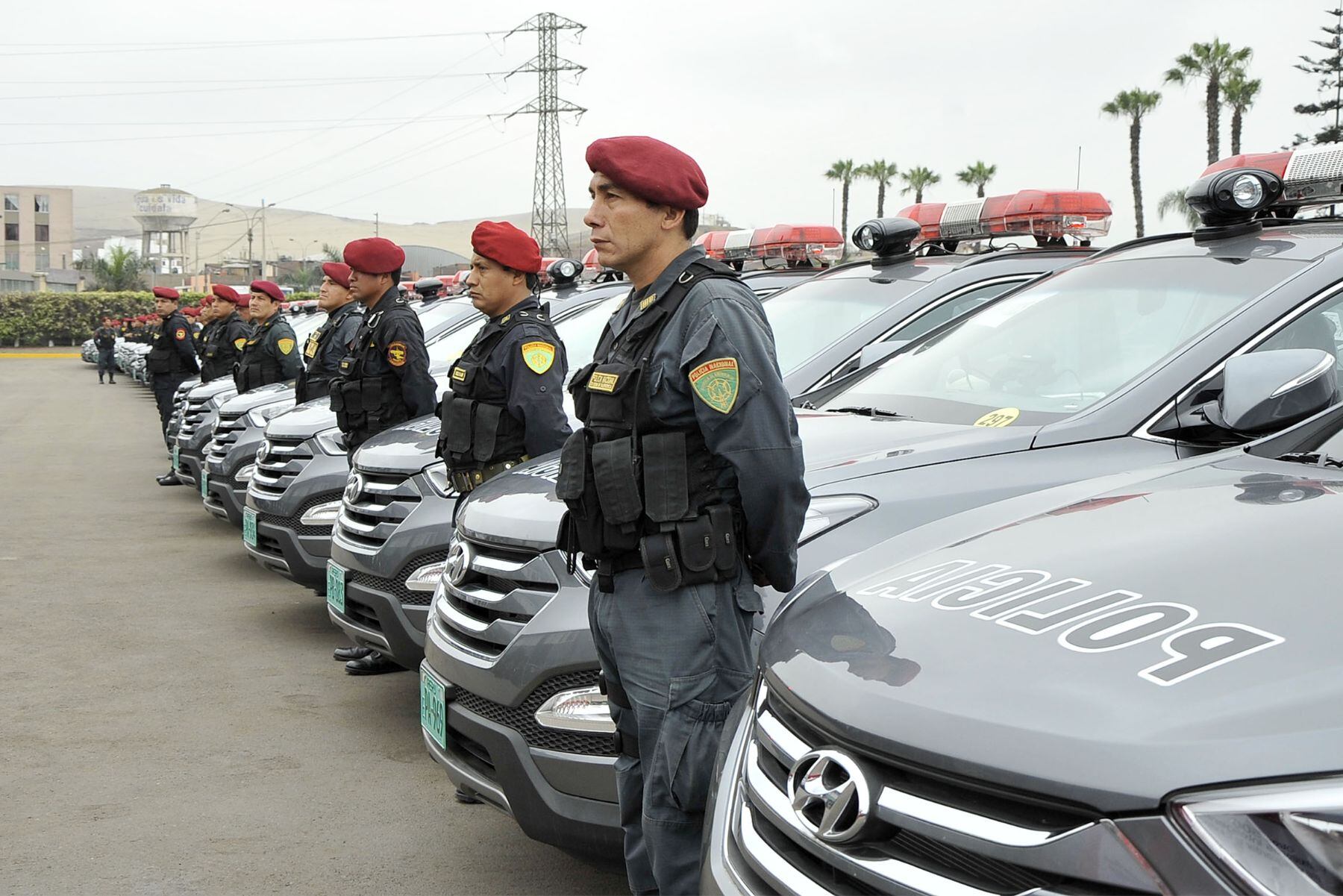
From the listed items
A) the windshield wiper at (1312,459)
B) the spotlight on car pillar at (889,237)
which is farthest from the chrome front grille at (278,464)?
the windshield wiper at (1312,459)

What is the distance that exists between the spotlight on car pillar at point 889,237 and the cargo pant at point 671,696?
12.7ft

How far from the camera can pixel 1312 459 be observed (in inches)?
102

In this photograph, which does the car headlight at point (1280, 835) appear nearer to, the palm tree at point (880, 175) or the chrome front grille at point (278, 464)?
the chrome front grille at point (278, 464)

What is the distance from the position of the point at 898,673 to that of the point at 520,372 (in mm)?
3424

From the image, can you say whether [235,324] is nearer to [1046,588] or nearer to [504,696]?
[504,696]

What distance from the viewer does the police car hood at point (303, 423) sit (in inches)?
280

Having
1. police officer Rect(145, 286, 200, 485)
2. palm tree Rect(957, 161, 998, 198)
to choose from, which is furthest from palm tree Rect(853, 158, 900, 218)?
police officer Rect(145, 286, 200, 485)

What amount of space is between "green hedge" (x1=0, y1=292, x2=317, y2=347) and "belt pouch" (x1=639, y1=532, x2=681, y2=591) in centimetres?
7179

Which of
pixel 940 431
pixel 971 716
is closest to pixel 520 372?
pixel 940 431

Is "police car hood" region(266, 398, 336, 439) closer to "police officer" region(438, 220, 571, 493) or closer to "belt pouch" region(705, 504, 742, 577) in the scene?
"police officer" region(438, 220, 571, 493)

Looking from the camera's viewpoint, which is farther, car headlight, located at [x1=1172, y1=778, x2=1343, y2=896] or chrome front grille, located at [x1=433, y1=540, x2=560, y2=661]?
chrome front grille, located at [x1=433, y1=540, x2=560, y2=661]

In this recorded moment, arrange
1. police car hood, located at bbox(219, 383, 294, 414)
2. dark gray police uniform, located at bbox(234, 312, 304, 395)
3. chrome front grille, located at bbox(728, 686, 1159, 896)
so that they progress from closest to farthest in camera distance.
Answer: chrome front grille, located at bbox(728, 686, 1159, 896), police car hood, located at bbox(219, 383, 294, 414), dark gray police uniform, located at bbox(234, 312, 304, 395)

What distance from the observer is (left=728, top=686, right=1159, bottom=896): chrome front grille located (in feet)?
4.65

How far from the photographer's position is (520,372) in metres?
5.06
